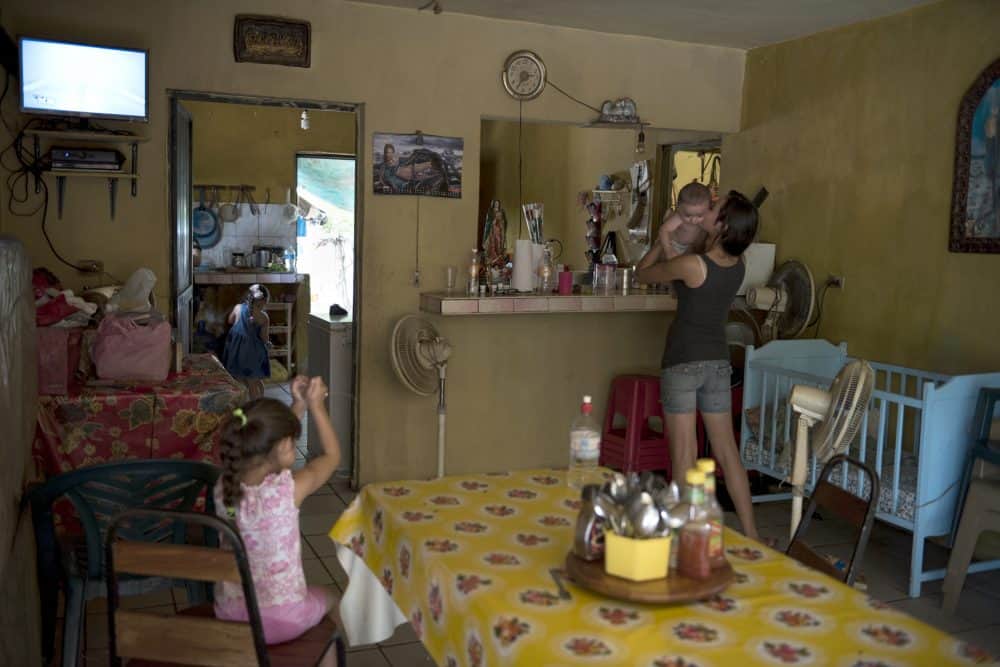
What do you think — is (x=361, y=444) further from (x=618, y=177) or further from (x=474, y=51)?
(x=618, y=177)

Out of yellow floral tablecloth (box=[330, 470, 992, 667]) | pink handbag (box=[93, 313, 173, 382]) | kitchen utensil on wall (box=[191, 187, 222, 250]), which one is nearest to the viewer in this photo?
yellow floral tablecloth (box=[330, 470, 992, 667])

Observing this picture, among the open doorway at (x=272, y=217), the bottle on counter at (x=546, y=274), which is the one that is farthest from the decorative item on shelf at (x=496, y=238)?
the open doorway at (x=272, y=217)

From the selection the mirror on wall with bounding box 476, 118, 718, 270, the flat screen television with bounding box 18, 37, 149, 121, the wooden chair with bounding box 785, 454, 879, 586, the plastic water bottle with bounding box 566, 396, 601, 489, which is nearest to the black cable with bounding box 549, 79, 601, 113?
the mirror on wall with bounding box 476, 118, 718, 270

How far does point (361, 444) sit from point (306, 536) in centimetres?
81

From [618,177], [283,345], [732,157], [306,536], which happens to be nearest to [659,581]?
[306,536]

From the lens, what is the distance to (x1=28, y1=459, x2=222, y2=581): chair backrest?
2459 millimetres

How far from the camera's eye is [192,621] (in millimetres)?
1872

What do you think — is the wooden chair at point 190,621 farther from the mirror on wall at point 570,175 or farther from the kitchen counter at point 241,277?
the kitchen counter at point 241,277

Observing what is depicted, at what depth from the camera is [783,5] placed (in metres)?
4.55

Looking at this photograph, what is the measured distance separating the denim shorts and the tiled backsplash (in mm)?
5823

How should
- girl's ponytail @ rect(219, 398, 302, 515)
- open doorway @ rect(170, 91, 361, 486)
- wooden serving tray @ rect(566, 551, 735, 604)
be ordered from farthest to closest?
open doorway @ rect(170, 91, 361, 486), girl's ponytail @ rect(219, 398, 302, 515), wooden serving tray @ rect(566, 551, 735, 604)

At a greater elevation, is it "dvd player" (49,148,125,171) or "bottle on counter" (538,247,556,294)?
"dvd player" (49,148,125,171)

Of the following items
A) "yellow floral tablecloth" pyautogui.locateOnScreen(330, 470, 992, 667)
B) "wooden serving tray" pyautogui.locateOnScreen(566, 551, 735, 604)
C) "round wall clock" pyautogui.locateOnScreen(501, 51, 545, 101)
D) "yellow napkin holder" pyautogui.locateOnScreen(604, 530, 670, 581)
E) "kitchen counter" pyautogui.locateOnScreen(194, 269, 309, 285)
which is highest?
"round wall clock" pyautogui.locateOnScreen(501, 51, 545, 101)

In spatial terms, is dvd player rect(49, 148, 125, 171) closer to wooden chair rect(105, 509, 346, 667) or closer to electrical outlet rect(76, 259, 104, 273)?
electrical outlet rect(76, 259, 104, 273)
